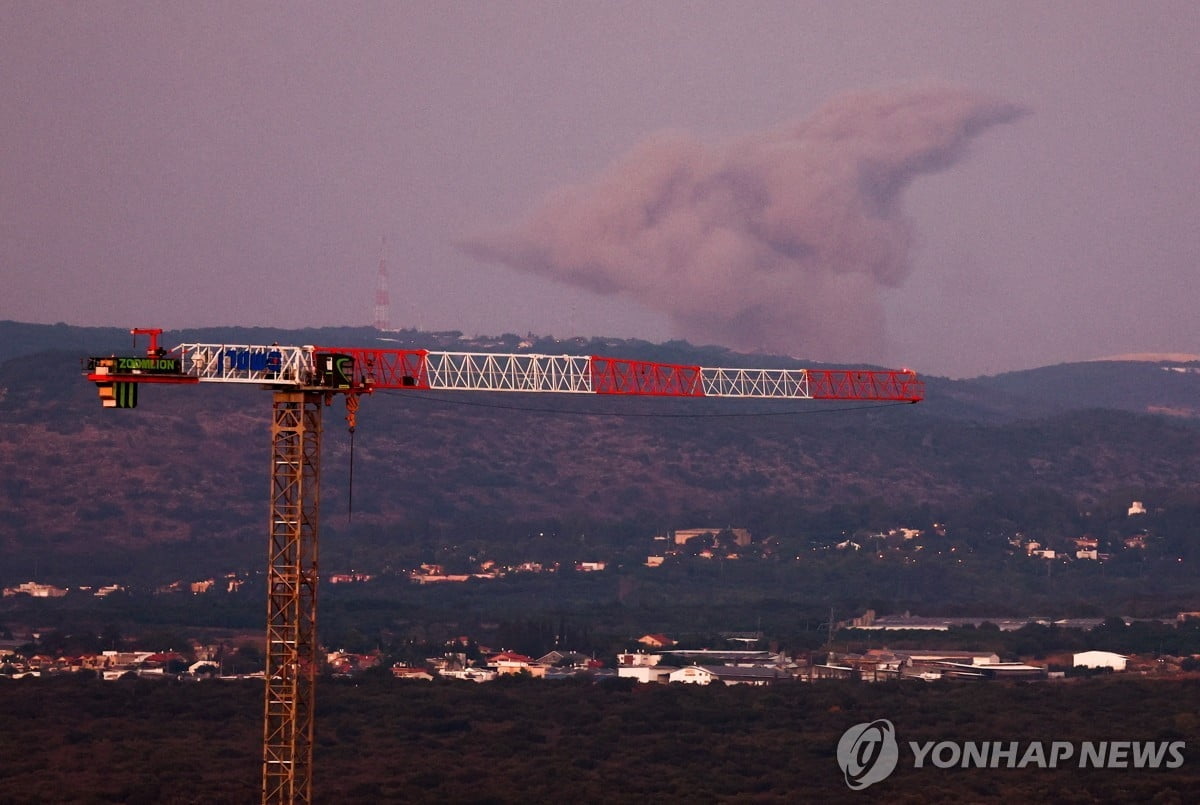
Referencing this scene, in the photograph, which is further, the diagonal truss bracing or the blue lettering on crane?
the blue lettering on crane

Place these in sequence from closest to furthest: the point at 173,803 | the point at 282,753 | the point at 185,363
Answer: the point at 282,753 < the point at 185,363 < the point at 173,803

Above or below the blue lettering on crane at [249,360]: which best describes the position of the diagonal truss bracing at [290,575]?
below

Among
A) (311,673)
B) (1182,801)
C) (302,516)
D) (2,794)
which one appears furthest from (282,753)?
(1182,801)

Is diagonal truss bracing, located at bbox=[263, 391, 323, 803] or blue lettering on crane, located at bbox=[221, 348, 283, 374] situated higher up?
blue lettering on crane, located at bbox=[221, 348, 283, 374]

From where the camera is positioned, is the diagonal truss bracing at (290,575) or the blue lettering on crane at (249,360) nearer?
the diagonal truss bracing at (290,575)

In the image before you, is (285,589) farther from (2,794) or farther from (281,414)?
(2,794)

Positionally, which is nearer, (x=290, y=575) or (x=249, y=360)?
(x=290, y=575)

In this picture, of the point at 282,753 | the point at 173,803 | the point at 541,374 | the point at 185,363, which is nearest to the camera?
the point at 282,753

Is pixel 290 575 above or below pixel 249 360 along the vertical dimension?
below
